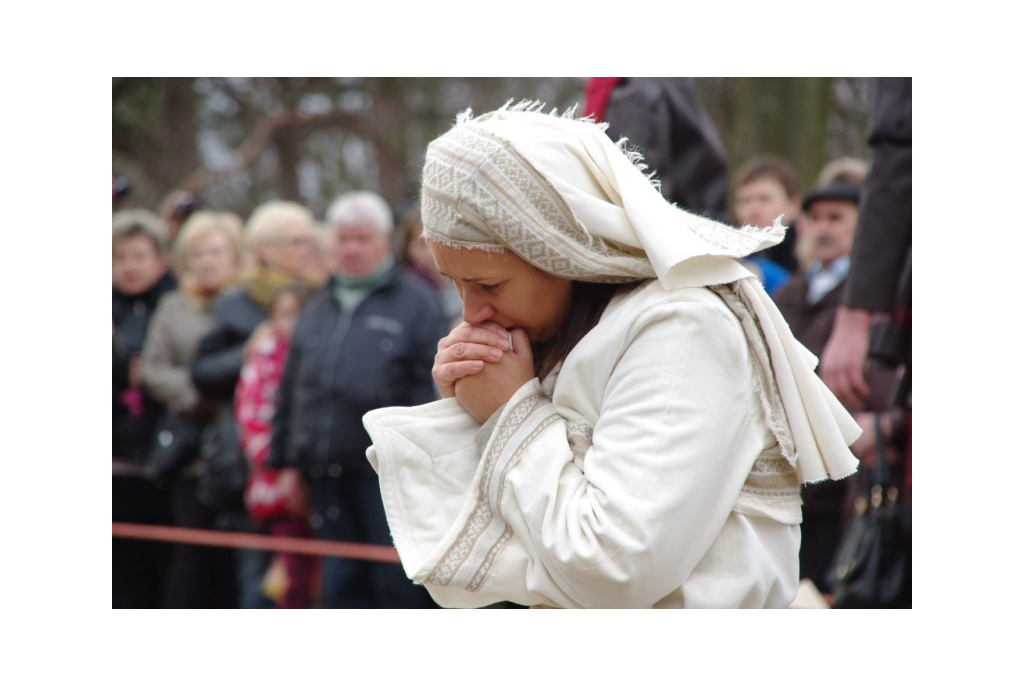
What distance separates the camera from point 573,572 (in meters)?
2.02

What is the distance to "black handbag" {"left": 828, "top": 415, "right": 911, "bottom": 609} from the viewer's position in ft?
13.3

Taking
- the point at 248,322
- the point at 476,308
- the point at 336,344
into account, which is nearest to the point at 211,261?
Answer: the point at 248,322

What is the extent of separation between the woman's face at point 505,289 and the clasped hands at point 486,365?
0.09 ft

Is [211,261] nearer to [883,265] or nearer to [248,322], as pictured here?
[248,322]

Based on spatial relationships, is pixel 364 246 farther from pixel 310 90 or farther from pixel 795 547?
pixel 310 90

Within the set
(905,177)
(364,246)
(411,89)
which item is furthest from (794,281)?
(411,89)

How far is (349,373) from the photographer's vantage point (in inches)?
207

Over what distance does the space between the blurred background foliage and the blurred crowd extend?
6.11 m

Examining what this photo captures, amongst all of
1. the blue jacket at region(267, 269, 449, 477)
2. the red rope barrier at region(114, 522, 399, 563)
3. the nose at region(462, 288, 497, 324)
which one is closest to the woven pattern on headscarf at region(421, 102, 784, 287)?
the nose at region(462, 288, 497, 324)

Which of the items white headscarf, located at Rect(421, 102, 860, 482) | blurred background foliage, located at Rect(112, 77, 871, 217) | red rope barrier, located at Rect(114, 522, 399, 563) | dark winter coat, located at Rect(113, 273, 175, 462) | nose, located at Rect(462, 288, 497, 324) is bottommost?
red rope barrier, located at Rect(114, 522, 399, 563)

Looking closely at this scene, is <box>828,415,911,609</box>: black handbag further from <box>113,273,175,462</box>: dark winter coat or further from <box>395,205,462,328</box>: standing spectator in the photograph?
<box>113,273,175,462</box>: dark winter coat

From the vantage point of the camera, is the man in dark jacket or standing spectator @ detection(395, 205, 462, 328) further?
standing spectator @ detection(395, 205, 462, 328)

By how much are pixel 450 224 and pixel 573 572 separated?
637 mm

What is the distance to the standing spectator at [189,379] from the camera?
599cm
